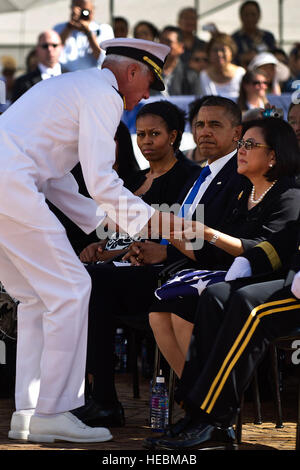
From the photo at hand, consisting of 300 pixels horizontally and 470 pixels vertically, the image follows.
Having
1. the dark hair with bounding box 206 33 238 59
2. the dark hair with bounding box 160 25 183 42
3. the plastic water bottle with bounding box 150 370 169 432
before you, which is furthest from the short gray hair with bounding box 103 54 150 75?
the dark hair with bounding box 160 25 183 42

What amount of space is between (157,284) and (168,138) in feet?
3.56

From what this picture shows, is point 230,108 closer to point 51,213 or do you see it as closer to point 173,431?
point 51,213

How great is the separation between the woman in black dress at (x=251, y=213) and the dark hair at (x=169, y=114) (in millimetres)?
1206

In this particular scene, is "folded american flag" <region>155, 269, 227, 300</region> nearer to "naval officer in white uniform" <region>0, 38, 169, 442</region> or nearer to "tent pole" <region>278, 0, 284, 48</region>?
"naval officer in white uniform" <region>0, 38, 169, 442</region>

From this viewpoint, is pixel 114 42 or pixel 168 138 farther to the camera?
pixel 168 138

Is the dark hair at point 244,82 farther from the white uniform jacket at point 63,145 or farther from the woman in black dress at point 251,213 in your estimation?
the white uniform jacket at point 63,145

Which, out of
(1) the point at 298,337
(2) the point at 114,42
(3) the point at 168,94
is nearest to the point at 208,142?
(2) the point at 114,42

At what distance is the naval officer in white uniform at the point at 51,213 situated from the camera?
4277 mm

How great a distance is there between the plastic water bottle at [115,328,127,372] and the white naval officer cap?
2.18 m

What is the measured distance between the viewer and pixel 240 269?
4297 mm

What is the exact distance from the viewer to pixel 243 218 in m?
4.68

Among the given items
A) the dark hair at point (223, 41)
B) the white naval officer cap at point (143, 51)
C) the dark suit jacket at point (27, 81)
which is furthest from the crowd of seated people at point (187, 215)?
the dark hair at point (223, 41)
